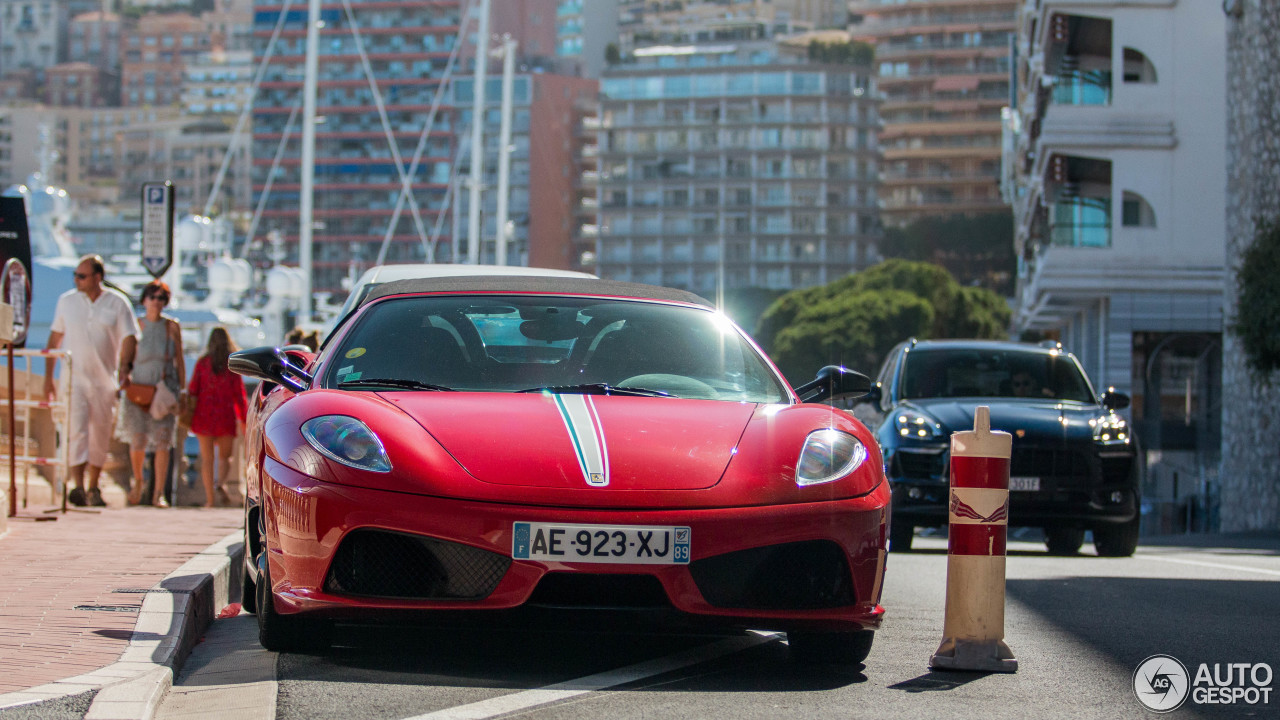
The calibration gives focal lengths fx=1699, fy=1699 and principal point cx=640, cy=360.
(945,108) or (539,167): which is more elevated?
(945,108)

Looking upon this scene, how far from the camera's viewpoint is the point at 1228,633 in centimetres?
669

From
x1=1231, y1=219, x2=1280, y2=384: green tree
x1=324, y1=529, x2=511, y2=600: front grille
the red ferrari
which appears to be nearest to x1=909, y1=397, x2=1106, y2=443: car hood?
the red ferrari

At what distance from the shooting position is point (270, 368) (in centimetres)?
614

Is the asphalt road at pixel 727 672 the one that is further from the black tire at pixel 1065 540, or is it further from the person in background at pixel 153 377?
the person in background at pixel 153 377

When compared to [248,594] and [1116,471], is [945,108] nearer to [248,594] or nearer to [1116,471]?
[1116,471]

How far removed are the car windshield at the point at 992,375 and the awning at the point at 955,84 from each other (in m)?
135

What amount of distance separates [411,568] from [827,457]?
1360mm

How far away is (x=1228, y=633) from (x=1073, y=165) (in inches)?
1522

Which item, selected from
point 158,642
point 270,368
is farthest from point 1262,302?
point 158,642

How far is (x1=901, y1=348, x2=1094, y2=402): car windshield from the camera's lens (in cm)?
1289

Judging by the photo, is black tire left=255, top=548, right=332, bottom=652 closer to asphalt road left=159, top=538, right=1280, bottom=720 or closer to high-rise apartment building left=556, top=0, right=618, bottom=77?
asphalt road left=159, top=538, right=1280, bottom=720

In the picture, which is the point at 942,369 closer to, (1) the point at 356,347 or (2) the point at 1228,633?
(2) the point at 1228,633

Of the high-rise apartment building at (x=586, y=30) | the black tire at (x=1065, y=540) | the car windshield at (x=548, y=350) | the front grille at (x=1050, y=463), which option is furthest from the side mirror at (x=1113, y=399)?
the high-rise apartment building at (x=586, y=30)

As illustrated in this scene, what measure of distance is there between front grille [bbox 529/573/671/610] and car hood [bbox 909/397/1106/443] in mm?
6607
